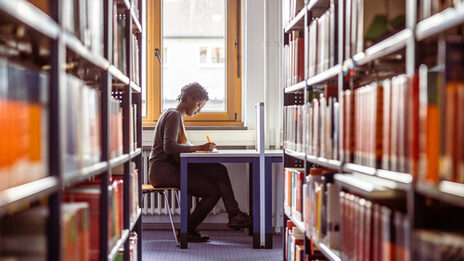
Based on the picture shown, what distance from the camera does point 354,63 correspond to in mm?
1646

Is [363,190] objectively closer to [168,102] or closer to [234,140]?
[234,140]

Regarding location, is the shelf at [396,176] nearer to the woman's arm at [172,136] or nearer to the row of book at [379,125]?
the row of book at [379,125]


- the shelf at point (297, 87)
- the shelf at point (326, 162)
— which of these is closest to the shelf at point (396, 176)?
the shelf at point (326, 162)

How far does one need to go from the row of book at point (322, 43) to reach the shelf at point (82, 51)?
34.6 inches

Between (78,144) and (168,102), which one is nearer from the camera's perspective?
(78,144)

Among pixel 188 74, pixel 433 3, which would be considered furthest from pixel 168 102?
pixel 433 3

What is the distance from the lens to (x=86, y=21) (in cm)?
152

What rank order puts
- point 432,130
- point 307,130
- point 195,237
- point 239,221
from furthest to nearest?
point 195,237
point 239,221
point 307,130
point 432,130

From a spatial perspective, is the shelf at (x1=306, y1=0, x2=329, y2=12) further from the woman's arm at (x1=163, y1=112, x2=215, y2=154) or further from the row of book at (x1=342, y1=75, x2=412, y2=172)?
the woman's arm at (x1=163, y1=112, x2=215, y2=154)

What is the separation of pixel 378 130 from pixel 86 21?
923 millimetres

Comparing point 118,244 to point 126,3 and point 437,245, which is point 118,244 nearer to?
point 126,3

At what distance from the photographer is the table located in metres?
3.63

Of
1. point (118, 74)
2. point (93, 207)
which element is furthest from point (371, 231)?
point (118, 74)

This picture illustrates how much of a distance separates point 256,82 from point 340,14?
2.58 meters
